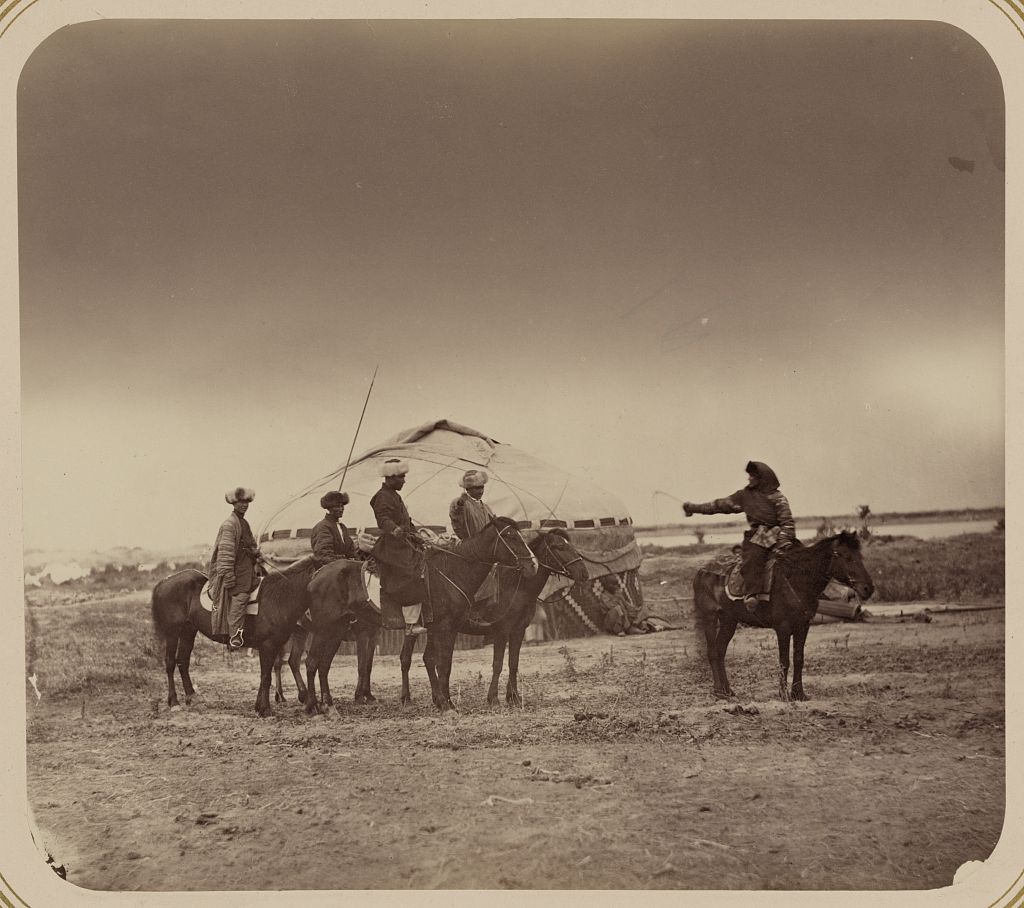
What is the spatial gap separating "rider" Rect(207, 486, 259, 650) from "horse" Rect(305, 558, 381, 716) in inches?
13.1

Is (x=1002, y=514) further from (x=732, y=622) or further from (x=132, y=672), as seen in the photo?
(x=132, y=672)

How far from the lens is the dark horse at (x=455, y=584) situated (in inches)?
183

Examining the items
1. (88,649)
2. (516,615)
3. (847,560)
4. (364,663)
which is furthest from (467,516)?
(88,649)

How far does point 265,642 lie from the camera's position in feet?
15.3

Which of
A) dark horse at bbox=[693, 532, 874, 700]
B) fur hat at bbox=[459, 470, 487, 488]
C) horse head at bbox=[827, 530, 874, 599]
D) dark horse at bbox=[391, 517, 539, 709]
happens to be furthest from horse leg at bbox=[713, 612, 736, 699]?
fur hat at bbox=[459, 470, 487, 488]

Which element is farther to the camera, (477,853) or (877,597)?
(877,597)

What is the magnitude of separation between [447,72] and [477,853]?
3.75 metres

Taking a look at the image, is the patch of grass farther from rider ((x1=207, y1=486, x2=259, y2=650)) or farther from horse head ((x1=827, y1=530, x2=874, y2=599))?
horse head ((x1=827, y1=530, x2=874, y2=599))

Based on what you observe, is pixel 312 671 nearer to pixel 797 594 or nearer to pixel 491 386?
pixel 491 386

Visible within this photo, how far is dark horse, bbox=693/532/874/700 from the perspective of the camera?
4.61m

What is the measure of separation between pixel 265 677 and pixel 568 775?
5.12ft

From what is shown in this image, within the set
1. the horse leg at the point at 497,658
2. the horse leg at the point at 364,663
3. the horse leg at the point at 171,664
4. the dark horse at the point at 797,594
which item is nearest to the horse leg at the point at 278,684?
the horse leg at the point at 364,663

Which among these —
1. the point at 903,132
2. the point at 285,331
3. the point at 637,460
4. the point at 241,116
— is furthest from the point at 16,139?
the point at 903,132

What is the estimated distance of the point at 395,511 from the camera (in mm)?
4668
